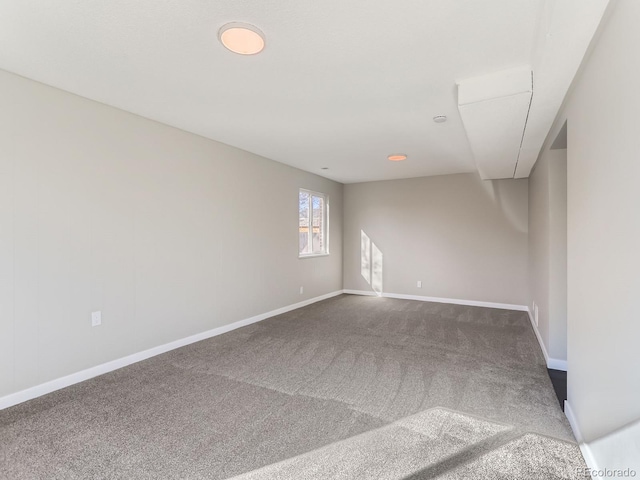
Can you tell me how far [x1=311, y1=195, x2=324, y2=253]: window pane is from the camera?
635 cm

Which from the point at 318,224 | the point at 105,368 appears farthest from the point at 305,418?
Result: the point at 318,224

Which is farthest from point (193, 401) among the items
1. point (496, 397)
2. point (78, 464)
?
point (496, 397)

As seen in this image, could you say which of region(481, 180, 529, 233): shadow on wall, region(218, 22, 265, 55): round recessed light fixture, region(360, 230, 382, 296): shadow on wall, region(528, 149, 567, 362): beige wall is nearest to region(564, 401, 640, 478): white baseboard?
region(528, 149, 567, 362): beige wall

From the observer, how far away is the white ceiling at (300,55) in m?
1.69

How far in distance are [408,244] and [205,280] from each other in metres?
3.99

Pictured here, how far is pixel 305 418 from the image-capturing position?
2.21 metres

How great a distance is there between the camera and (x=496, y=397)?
248 cm

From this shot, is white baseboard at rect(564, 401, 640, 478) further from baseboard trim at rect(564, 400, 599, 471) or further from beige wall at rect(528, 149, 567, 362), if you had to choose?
beige wall at rect(528, 149, 567, 362)

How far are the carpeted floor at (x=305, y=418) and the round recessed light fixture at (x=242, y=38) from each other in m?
2.36

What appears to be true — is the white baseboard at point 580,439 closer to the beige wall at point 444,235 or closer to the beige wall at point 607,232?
the beige wall at point 607,232

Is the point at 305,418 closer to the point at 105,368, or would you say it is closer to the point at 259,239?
the point at 105,368

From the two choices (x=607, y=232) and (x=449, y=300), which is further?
(x=449, y=300)

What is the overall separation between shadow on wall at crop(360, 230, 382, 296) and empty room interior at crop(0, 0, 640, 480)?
6.99 ft

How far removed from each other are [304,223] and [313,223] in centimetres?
32
